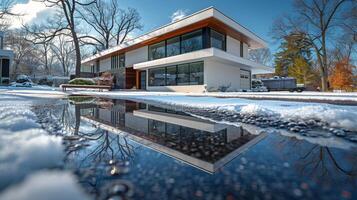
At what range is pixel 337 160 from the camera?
75.0 inches

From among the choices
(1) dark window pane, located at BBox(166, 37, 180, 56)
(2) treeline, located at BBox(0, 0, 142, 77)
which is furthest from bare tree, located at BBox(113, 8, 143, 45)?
(1) dark window pane, located at BBox(166, 37, 180, 56)

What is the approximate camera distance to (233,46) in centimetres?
1995

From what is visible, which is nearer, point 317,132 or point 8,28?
point 317,132

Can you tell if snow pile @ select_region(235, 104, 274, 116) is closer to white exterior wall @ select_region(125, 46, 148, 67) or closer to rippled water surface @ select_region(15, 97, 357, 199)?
rippled water surface @ select_region(15, 97, 357, 199)

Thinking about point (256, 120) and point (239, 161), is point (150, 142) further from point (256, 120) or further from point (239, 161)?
point (256, 120)

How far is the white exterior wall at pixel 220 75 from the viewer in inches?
644

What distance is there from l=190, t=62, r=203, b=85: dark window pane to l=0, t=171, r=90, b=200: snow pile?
15466 mm

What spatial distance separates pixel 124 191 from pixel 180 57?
15808 millimetres

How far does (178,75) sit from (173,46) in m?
2.78

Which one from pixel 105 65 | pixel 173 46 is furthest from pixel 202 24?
pixel 105 65

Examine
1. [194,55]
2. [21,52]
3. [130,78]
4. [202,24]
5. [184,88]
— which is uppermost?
[21,52]

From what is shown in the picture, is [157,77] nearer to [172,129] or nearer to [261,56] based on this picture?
[172,129]

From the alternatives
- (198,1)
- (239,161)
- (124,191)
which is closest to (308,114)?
(239,161)

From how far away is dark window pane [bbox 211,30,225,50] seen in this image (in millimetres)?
16688
